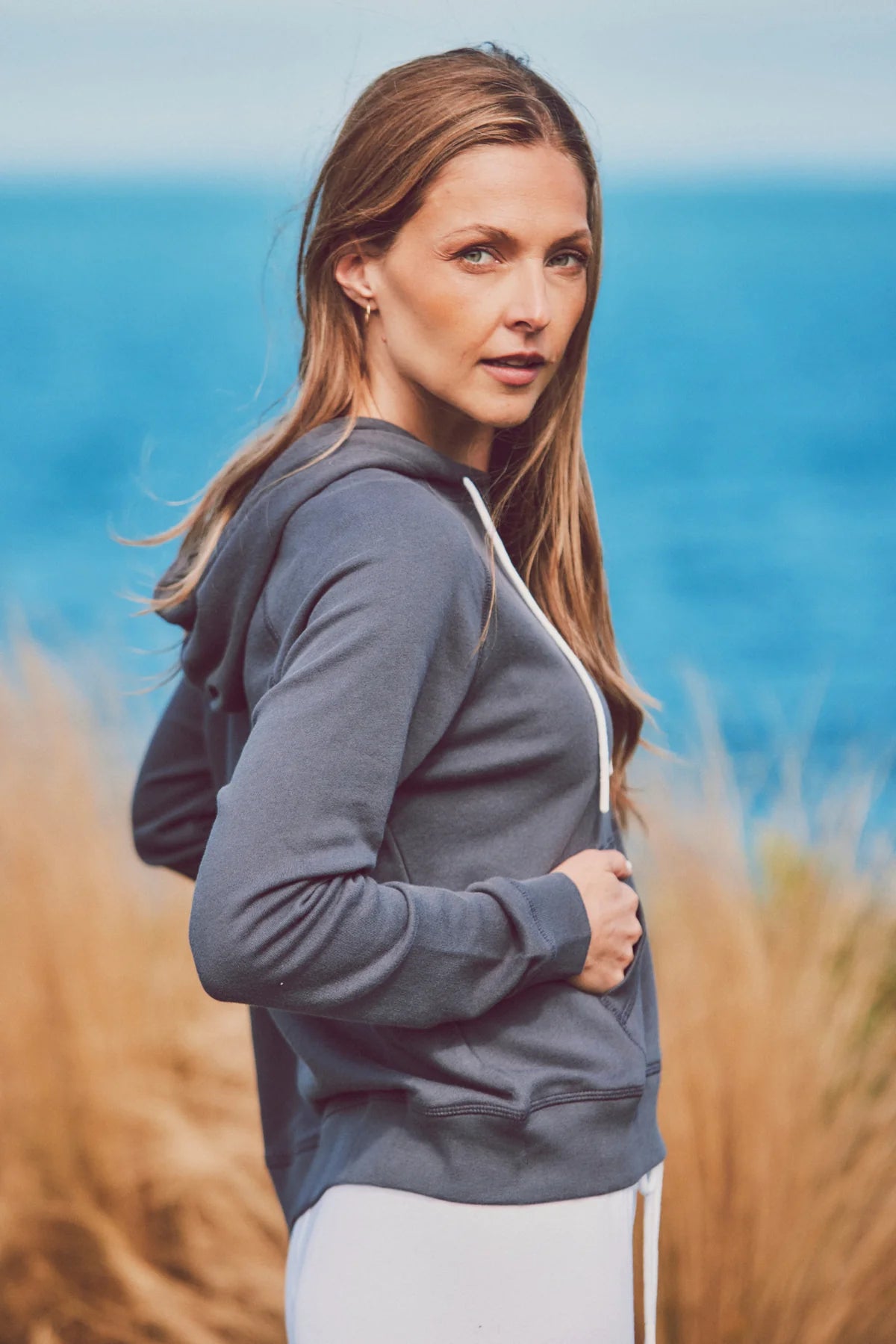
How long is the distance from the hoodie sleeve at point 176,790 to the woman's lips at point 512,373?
522 mm

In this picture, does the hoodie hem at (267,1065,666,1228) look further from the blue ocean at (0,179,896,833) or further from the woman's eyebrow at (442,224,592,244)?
the blue ocean at (0,179,896,833)

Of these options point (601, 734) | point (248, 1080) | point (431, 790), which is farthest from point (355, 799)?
point (248, 1080)

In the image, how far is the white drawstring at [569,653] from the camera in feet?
4.22

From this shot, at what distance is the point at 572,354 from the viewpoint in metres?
1.43

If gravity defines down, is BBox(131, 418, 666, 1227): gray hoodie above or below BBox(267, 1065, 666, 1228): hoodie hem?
above

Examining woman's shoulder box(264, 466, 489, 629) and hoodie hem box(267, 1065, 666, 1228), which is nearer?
woman's shoulder box(264, 466, 489, 629)

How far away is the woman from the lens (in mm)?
1096

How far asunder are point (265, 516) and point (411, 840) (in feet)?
0.95

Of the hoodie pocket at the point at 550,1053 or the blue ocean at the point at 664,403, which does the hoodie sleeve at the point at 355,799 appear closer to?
the hoodie pocket at the point at 550,1053

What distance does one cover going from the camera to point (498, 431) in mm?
1487

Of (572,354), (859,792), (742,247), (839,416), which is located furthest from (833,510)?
(572,354)

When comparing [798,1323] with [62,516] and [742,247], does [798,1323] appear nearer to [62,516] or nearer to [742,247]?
[62,516]

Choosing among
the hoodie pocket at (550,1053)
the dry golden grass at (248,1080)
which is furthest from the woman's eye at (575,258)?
the dry golden grass at (248,1080)

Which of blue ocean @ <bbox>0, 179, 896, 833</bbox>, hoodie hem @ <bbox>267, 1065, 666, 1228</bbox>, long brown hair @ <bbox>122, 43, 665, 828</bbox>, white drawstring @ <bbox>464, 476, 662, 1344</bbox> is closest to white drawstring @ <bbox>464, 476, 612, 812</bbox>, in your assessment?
white drawstring @ <bbox>464, 476, 662, 1344</bbox>
